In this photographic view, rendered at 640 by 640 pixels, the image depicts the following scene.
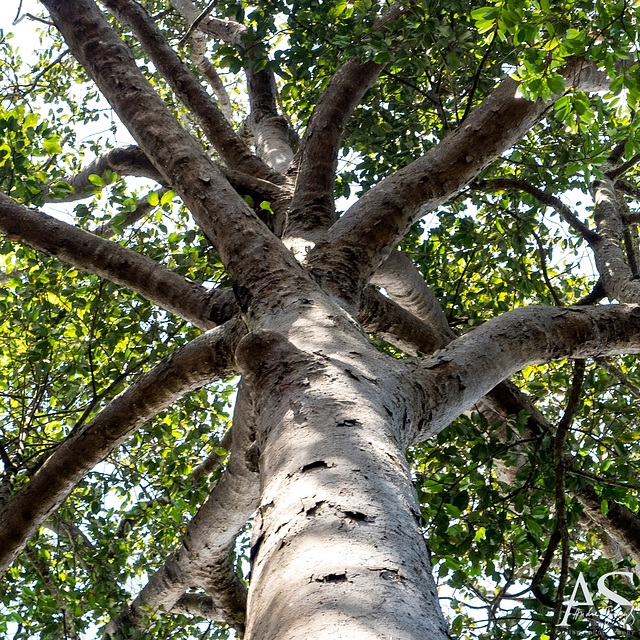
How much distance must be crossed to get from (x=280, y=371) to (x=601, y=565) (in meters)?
2.11

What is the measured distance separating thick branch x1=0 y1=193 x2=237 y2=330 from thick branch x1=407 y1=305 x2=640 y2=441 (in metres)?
1.25

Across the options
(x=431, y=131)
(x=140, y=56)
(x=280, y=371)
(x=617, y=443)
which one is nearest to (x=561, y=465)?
(x=617, y=443)

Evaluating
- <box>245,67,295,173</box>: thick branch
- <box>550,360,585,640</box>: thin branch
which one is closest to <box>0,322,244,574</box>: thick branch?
<box>550,360,585,640</box>: thin branch

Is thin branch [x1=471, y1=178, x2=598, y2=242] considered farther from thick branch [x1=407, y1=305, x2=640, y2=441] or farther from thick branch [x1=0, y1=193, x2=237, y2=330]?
thick branch [x1=0, y1=193, x2=237, y2=330]

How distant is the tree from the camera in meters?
1.29

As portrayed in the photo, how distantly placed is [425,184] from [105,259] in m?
1.63

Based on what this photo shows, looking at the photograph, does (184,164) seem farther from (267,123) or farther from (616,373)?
(616,373)

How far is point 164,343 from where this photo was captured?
15.2ft

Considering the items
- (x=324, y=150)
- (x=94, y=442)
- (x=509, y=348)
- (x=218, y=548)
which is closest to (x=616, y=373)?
(x=509, y=348)

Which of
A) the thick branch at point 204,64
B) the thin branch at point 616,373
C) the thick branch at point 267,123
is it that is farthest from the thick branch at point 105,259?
the thick branch at point 204,64

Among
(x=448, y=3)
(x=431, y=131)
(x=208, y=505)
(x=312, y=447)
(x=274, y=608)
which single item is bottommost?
(x=274, y=608)

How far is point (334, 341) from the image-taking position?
1.80 m

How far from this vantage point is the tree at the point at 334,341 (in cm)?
129

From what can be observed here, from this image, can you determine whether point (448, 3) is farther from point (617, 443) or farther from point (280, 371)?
point (280, 371)
